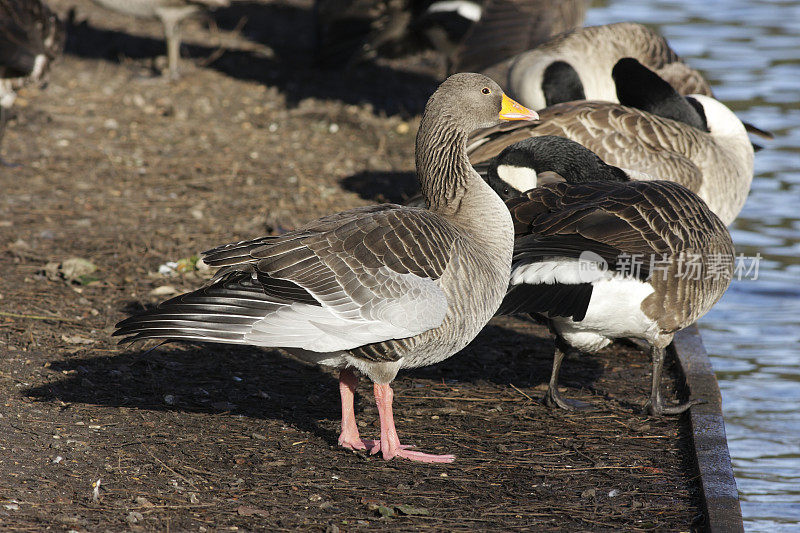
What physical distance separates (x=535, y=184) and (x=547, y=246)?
1.48 m

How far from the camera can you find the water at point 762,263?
19.0 ft

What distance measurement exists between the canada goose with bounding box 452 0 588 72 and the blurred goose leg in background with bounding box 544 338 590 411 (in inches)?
199

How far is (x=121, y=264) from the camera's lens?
21.6ft

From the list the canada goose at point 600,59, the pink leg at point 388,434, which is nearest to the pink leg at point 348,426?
the pink leg at point 388,434

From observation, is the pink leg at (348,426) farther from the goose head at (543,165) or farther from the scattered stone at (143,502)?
the goose head at (543,165)

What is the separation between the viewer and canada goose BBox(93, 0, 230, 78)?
1056cm

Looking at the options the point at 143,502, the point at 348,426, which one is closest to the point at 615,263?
the point at 348,426

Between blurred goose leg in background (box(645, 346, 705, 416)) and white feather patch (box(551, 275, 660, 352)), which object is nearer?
white feather patch (box(551, 275, 660, 352))

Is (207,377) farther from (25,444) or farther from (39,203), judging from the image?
(39,203)

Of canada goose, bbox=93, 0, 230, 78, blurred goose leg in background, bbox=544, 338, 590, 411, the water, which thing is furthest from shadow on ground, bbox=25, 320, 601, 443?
canada goose, bbox=93, 0, 230, 78

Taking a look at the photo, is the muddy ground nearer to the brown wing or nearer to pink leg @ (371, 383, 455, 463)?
pink leg @ (371, 383, 455, 463)

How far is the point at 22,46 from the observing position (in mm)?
8672

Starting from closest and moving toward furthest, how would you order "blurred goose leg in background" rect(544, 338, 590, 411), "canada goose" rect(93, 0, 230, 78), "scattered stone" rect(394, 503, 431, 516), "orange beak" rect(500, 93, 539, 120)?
"scattered stone" rect(394, 503, 431, 516) < "orange beak" rect(500, 93, 539, 120) < "blurred goose leg in background" rect(544, 338, 590, 411) < "canada goose" rect(93, 0, 230, 78)

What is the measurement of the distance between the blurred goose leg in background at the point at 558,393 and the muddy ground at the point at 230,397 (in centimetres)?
9
